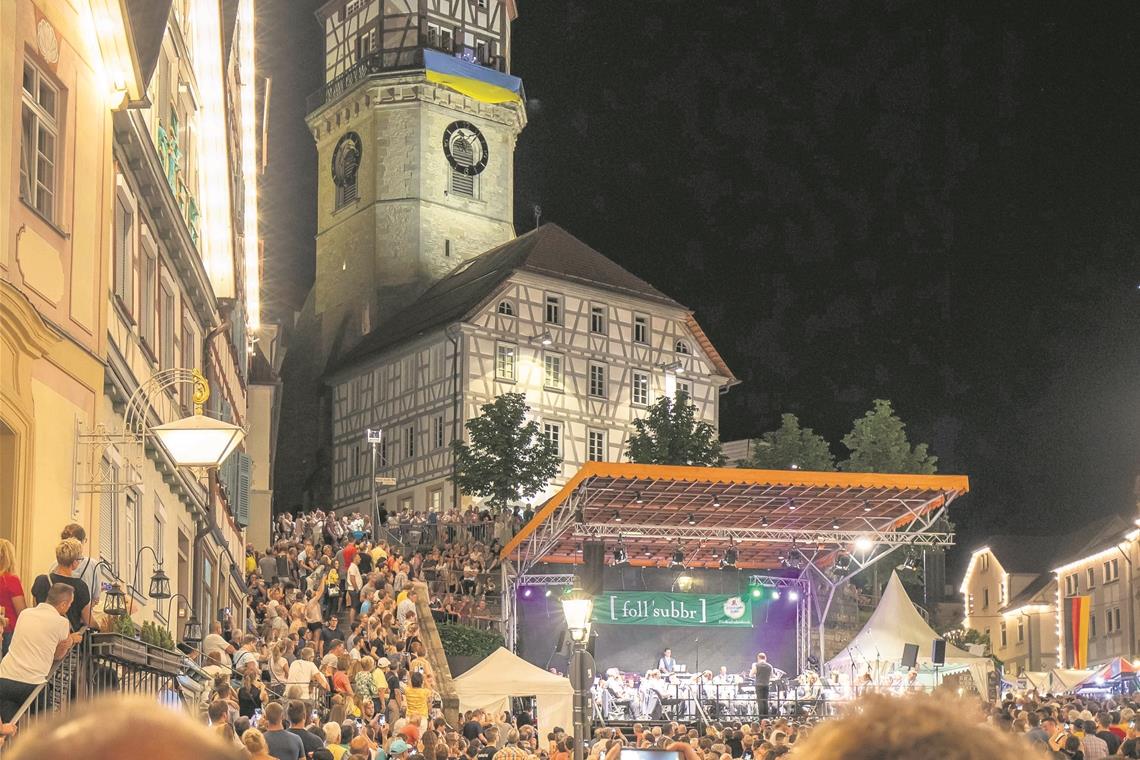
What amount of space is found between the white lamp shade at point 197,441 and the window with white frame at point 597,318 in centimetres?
5490

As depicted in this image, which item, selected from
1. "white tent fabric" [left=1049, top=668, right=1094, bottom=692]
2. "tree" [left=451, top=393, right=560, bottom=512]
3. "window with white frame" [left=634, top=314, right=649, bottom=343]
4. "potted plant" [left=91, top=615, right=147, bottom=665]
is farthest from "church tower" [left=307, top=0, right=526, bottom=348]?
"potted plant" [left=91, top=615, right=147, bottom=665]

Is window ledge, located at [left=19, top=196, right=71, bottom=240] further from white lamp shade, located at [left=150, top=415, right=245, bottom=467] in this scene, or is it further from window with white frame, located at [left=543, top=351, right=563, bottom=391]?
window with white frame, located at [left=543, top=351, right=563, bottom=391]

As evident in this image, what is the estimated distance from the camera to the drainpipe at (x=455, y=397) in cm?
6475

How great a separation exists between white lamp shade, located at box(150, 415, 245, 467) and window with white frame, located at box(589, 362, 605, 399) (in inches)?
2141

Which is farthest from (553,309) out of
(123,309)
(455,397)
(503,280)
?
(123,309)

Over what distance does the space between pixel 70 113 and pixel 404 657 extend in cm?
1324

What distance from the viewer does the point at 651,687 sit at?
35.5 metres

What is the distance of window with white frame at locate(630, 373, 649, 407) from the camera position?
230 ft

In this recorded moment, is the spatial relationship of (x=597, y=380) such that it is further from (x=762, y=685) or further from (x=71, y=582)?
(x=71, y=582)

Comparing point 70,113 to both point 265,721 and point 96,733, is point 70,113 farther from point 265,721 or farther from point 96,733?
point 96,733

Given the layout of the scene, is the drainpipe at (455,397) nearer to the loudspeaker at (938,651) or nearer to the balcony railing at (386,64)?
the balcony railing at (386,64)

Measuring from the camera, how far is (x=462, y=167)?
77375 millimetres

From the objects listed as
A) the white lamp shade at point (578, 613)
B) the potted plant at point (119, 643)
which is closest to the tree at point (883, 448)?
the white lamp shade at point (578, 613)

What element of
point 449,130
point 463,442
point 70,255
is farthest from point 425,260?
point 70,255
